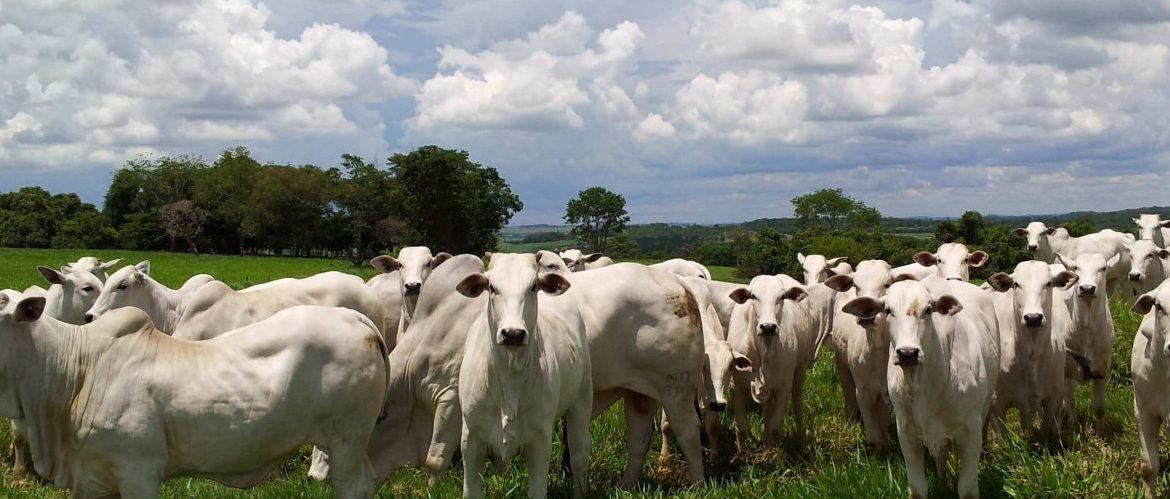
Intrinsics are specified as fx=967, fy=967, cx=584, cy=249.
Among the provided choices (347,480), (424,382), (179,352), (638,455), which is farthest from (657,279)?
(179,352)

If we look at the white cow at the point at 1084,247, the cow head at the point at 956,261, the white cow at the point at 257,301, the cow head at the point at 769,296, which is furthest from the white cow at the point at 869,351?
the white cow at the point at 1084,247

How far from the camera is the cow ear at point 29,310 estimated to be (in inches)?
246

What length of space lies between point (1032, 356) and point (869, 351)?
1.87 metres

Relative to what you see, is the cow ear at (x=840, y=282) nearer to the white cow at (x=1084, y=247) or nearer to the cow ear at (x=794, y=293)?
the cow ear at (x=794, y=293)

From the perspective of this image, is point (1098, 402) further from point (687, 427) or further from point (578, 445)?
point (578, 445)

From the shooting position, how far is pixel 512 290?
6.96 m

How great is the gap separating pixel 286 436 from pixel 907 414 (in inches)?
187

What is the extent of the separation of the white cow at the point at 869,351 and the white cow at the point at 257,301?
5.73m

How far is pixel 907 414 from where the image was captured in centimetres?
768

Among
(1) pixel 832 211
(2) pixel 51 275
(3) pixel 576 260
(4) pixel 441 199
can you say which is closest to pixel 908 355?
(3) pixel 576 260

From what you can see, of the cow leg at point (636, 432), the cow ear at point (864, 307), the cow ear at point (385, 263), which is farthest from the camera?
the cow ear at point (385, 263)

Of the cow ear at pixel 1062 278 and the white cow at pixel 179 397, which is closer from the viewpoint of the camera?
the white cow at pixel 179 397

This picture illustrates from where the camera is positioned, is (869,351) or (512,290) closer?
(512,290)

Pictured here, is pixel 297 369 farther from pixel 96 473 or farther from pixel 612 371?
pixel 612 371
